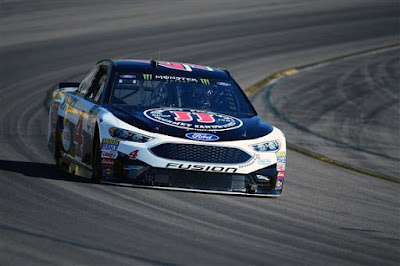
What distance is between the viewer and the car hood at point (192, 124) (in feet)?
Answer: 32.9

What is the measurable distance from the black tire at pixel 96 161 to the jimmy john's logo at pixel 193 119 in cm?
55

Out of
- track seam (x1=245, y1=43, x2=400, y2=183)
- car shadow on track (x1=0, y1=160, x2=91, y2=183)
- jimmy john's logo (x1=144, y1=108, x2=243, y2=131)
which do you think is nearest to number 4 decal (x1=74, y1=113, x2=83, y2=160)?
car shadow on track (x1=0, y1=160, x2=91, y2=183)

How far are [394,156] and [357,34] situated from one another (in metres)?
15.8

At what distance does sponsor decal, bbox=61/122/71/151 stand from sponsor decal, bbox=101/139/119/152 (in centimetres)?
142

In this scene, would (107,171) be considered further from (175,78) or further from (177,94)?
(175,78)

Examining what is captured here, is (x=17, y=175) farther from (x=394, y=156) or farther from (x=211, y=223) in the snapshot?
(x=394, y=156)

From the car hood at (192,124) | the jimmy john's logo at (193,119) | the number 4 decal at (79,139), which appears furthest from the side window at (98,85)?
the jimmy john's logo at (193,119)

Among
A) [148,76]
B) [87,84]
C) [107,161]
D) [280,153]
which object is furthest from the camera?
[87,84]

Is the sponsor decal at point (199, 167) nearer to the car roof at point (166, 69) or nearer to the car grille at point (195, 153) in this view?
the car grille at point (195, 153)

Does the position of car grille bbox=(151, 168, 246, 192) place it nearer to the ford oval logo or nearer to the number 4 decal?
the ford oval logo

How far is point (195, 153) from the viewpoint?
9.91 m

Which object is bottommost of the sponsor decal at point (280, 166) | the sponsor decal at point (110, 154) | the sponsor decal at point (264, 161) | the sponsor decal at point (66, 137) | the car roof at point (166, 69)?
the sponsor decal at point (66, 137)

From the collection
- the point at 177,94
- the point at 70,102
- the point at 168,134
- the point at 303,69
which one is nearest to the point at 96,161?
the point at 168,134

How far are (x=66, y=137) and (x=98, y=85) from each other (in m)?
0.70
